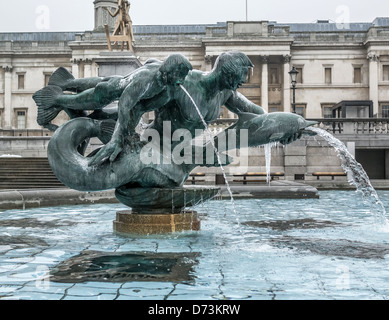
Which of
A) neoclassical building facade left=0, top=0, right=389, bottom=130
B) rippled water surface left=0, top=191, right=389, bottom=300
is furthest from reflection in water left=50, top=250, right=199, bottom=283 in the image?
neoclassical building facade left=0, top=0, right=389, bottom=130

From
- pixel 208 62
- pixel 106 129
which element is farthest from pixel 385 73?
pixel 106 129

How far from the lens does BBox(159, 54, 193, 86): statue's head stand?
5.23 meters

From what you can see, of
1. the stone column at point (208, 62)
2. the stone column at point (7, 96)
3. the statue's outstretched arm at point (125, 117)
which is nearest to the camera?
the statue's outstretched arm at point (125, 117)

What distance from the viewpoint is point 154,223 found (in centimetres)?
605

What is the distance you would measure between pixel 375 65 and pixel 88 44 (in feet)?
102

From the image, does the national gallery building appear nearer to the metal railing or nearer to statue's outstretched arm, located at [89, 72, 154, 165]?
the metal railing

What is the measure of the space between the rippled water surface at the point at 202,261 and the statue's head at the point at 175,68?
70.1 inches

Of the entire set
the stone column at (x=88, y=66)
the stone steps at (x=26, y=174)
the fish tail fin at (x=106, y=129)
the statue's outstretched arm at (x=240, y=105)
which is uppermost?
the stone column at (x=88, y=66)

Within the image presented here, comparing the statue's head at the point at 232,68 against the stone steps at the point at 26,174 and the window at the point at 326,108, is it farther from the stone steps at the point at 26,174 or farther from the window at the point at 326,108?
the window at the point at 326,108

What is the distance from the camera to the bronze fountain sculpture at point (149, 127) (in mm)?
5594

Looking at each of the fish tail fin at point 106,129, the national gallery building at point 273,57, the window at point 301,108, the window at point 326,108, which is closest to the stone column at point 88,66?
the national gallery building at point 273,57

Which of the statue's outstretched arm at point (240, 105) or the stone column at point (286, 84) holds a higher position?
the stone column at point (286, 84)

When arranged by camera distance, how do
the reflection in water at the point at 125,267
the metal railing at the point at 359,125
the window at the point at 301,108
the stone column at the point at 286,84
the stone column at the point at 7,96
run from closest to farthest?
the reflection in water at the point at 125,267, the metal railing at the point at 359,125, the stone column at the point at 286,84, the window at the point at 301,108, the stone column at the point at 7,96
